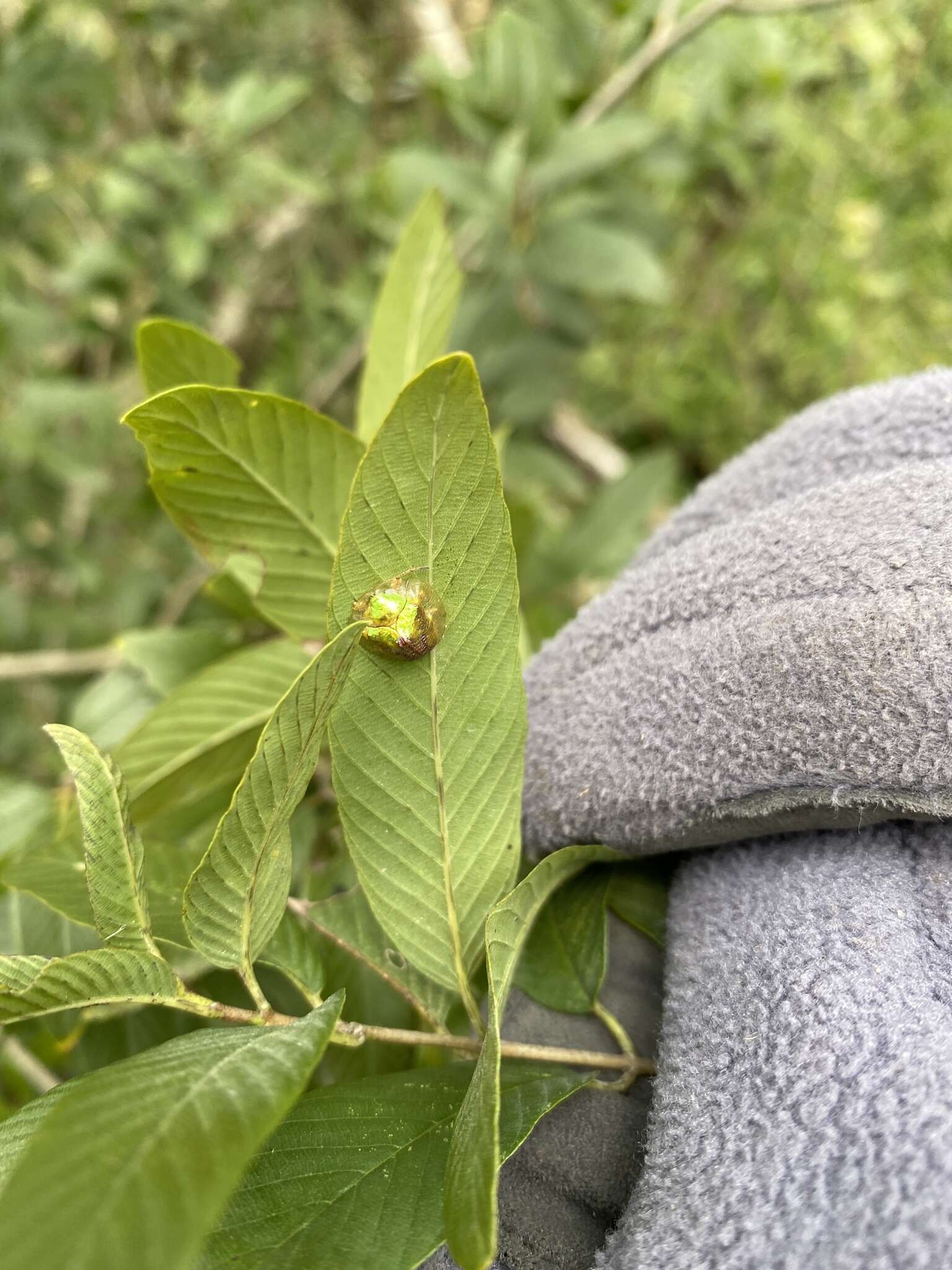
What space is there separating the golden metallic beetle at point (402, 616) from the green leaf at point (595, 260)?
0.77m

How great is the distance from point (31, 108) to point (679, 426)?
1.09 meters

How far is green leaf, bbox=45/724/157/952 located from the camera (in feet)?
1.07

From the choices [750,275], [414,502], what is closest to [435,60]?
[750,275]

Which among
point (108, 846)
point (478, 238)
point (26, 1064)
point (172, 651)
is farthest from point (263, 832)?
point (478, 238)

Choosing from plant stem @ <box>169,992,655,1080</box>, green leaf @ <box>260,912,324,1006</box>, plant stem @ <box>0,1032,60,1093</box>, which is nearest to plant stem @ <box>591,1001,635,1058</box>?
plant stem @ <box>169,992,655,1080</box>

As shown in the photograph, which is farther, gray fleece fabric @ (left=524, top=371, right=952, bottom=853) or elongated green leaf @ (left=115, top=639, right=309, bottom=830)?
elongated green leaf @ (left=115, top=639, right=309, bottom=830)

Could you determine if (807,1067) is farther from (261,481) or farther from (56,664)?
(56,664)

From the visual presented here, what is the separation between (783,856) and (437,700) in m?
0.18

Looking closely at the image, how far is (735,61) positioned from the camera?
1.15 metres

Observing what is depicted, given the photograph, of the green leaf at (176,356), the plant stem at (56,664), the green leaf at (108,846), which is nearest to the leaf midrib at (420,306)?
the green leaf at (176,356)

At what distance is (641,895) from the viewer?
46 cm

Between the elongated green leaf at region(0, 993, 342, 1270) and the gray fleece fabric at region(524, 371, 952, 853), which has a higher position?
the elongated green leaf at region(0, 993, 342, 1270)

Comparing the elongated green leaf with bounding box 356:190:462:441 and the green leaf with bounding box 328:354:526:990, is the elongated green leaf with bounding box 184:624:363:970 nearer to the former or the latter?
the green leaf with bounding box 328:354:526:990

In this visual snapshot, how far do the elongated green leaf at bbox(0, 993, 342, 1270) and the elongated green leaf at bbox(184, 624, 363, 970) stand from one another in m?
0.06
